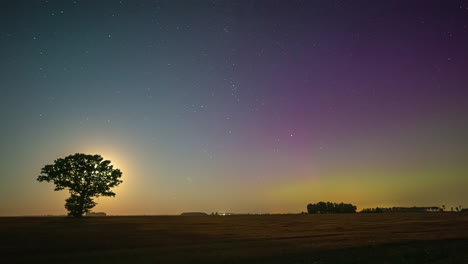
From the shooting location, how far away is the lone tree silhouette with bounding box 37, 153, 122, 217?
157 ft

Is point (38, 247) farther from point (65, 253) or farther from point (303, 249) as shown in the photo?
point (303, 249)

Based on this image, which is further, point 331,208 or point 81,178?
point 331,208

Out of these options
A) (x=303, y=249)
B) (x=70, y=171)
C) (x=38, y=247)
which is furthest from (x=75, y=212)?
(x=303, y=249)

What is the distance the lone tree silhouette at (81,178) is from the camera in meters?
47.8

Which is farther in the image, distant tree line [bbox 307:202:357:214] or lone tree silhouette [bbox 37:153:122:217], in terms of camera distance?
distant tree line [bbox 307:202:357:214]

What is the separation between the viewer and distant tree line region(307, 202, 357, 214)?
352ft

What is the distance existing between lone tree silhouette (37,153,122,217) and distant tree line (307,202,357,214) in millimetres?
77400

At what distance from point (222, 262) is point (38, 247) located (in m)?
12.0

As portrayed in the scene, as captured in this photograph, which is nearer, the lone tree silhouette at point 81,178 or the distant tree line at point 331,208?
the lone tree silhouette at point 81,178

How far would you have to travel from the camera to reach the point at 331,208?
11338cm

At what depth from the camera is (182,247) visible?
19.5 m

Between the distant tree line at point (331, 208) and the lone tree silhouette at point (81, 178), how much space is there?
77400mm

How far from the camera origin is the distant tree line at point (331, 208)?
107412 mm

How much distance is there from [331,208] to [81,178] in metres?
89.6
